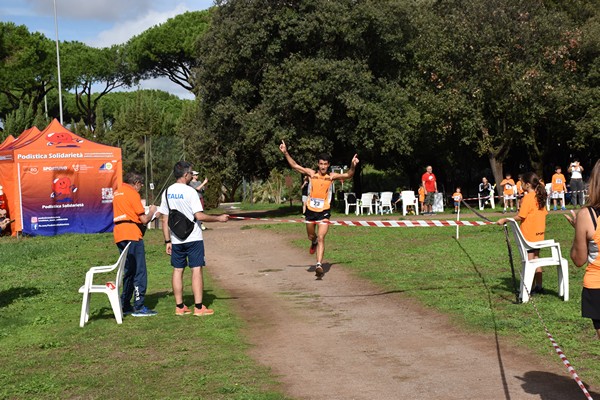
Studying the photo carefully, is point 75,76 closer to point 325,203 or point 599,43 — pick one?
point 599,43

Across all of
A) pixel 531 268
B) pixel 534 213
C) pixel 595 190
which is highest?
pixel 595 190

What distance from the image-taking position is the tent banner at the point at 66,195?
25.1 meters

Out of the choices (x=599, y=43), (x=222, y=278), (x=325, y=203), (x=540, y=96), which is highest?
Answer: (x=599, y=43)

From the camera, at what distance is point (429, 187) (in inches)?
1188

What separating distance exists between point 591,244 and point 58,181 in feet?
74.1

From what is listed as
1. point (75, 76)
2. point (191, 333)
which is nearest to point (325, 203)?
A: point (191, 333)

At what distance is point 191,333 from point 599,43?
2821 cm

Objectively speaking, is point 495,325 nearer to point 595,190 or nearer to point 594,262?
point 594,262

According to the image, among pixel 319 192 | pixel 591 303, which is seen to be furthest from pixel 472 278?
pixel 591 303

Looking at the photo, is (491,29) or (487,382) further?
(491,29)

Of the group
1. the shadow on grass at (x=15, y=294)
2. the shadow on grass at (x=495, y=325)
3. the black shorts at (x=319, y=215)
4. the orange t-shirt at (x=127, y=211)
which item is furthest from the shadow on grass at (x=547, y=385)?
the shadow on grass at (x=15, y=294)

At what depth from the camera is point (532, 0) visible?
31.6 meters

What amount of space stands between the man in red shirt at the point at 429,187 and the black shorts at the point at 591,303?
25.1 meters

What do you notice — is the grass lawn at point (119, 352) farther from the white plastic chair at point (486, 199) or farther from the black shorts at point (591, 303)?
the white plastic chair at point (486, 199)
